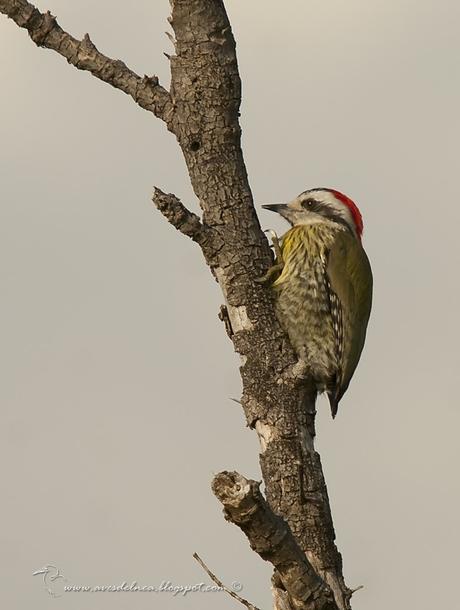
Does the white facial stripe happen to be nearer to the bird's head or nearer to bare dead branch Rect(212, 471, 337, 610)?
the bird's head

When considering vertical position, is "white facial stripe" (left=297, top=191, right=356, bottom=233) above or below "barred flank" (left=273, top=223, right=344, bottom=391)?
above

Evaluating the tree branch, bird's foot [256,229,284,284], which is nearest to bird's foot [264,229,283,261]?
bird's foot [256,229,284,284]

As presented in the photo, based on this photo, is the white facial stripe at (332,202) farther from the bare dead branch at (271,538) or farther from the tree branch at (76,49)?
the bare dead branch at (271,538)

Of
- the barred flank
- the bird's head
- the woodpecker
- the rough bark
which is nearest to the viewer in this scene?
the rough bark

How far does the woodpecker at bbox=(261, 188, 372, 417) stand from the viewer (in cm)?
745

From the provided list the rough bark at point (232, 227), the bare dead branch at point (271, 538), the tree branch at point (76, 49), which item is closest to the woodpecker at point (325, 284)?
the rough bark at point (232, 227)

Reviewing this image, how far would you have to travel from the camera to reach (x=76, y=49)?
273 inches

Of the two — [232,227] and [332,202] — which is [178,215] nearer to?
[232,227]

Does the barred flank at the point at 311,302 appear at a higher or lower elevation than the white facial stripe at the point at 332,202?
lower

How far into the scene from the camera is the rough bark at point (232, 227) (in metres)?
6.35

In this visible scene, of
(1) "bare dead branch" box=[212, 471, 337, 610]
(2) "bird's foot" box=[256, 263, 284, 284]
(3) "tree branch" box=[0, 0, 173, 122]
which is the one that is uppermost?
(3) "tree branch" box=[0, 0, 173, 122]

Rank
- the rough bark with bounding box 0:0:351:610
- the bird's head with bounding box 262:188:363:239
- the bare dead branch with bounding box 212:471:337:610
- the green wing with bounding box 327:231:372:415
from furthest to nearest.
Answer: the bird's head with bounding box 262:188:363:239
the green wing with bounding box 327:231:372:415
the rough bark with bounding box 0:0:351:610
the bare dead branch with bounding box 212:471:337:610

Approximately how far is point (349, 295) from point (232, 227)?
6.05 ft

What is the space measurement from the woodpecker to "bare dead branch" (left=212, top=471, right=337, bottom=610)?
5.51ft
